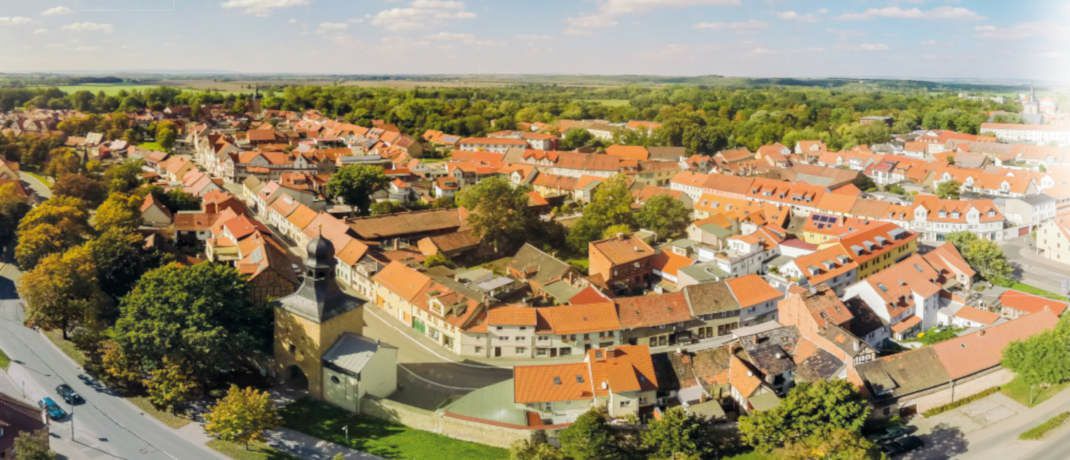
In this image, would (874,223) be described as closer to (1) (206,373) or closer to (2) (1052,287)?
(2) (1052,287)

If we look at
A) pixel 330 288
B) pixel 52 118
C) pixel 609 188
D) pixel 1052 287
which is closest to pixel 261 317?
pixel 330 288

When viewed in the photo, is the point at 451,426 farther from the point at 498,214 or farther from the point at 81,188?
the point at 81,188

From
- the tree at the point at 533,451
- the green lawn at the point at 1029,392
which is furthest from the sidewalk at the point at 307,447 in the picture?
the green lawn at the point at 1029,392

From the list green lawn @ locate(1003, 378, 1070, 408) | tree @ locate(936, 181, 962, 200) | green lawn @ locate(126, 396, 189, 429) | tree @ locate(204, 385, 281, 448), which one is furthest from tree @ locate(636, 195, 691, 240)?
green lawn @ locate(126, 396, 189, 429)

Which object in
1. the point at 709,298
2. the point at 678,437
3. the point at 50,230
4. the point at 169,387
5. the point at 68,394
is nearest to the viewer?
the point at 678,437

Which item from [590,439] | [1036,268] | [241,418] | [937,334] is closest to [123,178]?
[241,418]

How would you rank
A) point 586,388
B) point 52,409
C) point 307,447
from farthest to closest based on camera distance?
point 586,388
point 52,409
point 307,447
